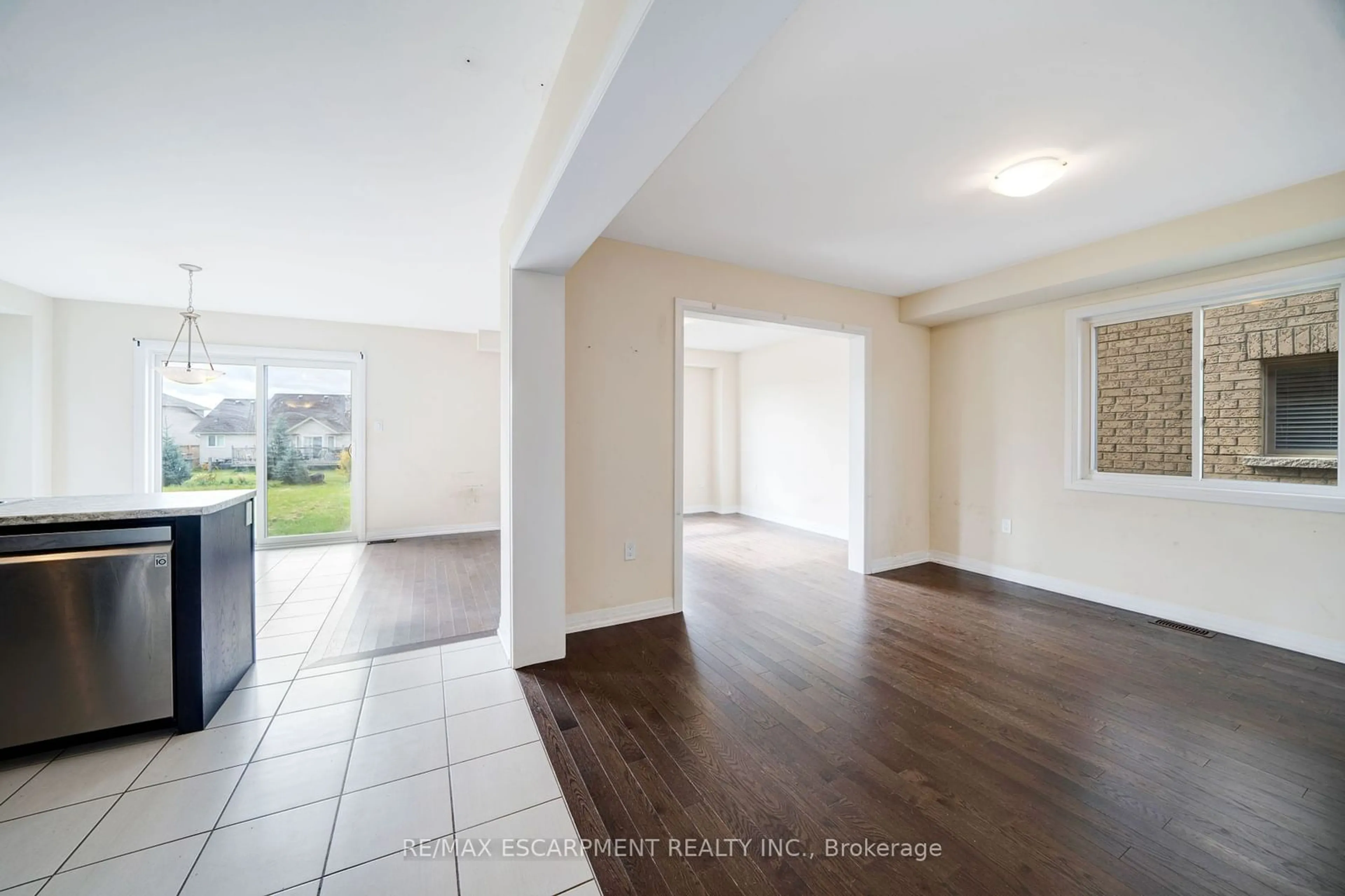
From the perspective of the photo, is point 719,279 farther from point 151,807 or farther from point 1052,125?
point 151,807

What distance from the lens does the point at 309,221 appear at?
2887 millimetres

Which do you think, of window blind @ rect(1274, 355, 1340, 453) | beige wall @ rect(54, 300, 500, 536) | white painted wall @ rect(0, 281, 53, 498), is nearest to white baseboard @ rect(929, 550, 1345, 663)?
window blind @ rect(1274, 355, 1340, 453)

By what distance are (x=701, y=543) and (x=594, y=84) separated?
484 centimetres

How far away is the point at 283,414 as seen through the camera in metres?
5.29

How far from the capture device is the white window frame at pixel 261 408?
4.65 metres

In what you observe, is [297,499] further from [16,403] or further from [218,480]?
[16,403]

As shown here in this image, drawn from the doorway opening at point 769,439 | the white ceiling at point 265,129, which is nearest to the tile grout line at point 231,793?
the doorway opening at point 769,439

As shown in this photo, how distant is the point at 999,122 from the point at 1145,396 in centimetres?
277

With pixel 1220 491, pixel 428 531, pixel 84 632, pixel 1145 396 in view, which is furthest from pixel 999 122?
pixel 428 531

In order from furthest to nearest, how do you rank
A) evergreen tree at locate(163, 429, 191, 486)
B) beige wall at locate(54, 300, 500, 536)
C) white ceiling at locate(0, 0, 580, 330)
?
1. evergreen tree at locate(163, 429, 191, 486)
2. beige wall at locate(54, 300, 500, 536)
3. white ceiling at locate(0, 0, 580, 330)

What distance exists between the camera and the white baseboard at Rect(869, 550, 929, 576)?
4.31 metres

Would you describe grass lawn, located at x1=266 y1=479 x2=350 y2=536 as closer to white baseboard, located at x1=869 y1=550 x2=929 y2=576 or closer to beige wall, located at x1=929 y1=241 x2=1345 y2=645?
white baseboard, located at x1=869 y1=550 x2=929 y2=576

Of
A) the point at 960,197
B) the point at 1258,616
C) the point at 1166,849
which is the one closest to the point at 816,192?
the point at 960,197

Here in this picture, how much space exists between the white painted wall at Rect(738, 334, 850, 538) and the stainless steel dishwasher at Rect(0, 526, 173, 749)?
5290mm
